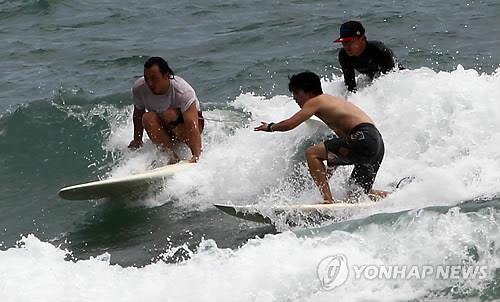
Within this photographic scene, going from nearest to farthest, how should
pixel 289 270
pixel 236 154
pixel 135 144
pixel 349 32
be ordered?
pixel 289 270 → pixel 349 32 → pixel 135 144 → pixel 236 154

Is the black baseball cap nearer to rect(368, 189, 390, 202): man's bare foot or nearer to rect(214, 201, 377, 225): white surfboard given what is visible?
rect(368, 189, 390, 202): man's bare foot

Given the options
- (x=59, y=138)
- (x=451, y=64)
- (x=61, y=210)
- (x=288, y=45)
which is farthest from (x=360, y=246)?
(x=288, y=45)

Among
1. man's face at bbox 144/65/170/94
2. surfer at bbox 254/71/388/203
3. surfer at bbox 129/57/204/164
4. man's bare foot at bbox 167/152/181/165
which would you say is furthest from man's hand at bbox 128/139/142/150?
surfer at bbox 254/71/388/203

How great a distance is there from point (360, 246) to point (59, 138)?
5.47 meters

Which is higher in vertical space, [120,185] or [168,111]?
[168,111]

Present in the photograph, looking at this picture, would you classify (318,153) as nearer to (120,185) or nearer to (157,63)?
(157,63)

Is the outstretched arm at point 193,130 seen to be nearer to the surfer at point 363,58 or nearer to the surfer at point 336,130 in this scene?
the surfer at point 336,130

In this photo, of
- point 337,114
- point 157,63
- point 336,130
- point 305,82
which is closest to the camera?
point 305,82

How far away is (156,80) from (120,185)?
3.52 ft

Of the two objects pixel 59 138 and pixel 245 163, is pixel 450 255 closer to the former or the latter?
pixel 245 163

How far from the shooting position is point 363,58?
9.83 meters

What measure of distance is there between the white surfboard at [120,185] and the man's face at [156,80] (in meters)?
0.77

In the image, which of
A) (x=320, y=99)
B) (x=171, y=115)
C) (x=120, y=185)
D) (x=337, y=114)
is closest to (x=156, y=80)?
(x=171, y=115)

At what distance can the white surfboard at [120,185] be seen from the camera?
8906 millimetres
